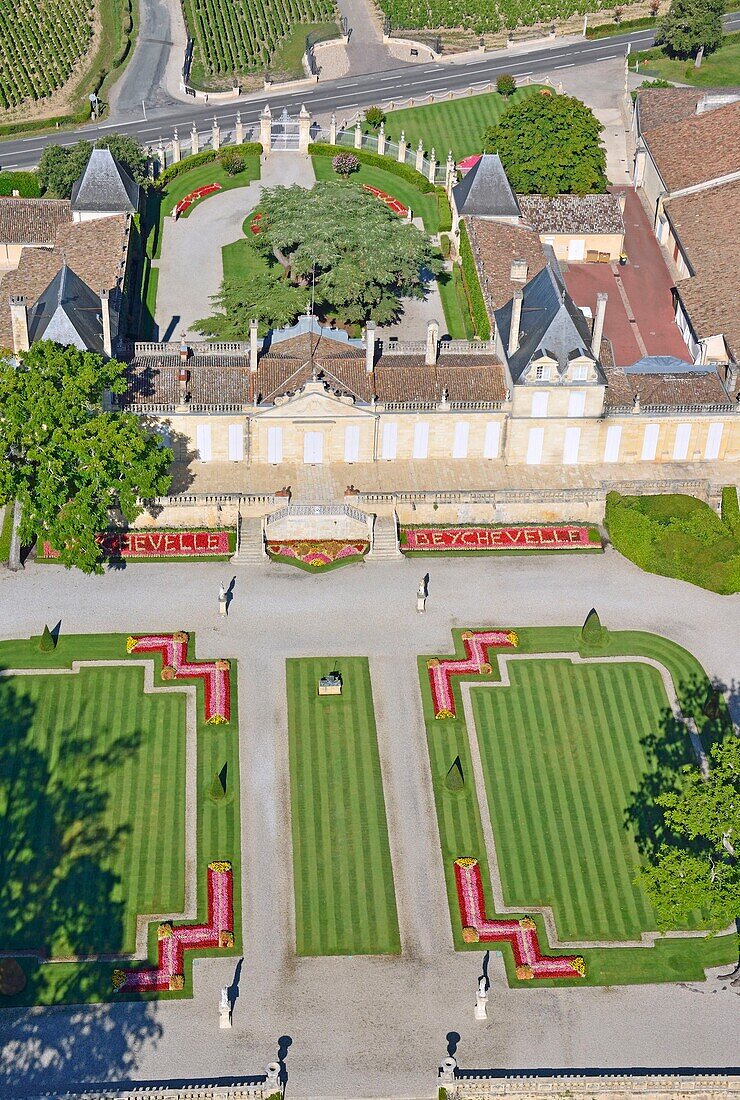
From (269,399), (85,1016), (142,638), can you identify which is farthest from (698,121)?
(85,1016)

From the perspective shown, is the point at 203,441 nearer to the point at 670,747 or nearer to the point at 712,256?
the point at 670,747

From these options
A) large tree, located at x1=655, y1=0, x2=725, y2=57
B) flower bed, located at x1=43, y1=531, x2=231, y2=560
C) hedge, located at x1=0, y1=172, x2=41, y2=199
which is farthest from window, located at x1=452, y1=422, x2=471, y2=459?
large tree, located at x1=655, y1=0, x2=725, y2=57

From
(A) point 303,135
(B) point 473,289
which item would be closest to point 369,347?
(B) point 473,289

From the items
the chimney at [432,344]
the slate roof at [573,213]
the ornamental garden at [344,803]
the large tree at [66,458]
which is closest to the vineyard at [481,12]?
the slate roof at [573,213]

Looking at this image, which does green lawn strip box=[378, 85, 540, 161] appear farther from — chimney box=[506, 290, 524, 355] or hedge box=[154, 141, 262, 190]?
chimney box=[506, 290, 524, 355]

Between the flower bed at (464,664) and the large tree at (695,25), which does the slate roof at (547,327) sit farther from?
the large tree at (695,25)

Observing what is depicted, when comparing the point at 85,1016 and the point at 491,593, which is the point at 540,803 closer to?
the point at 491,593

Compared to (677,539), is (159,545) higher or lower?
higher
